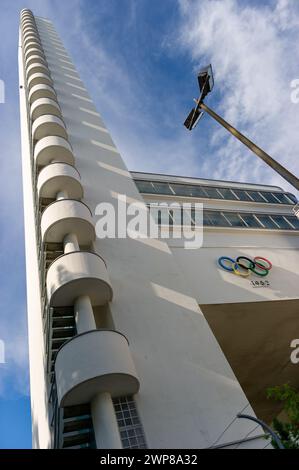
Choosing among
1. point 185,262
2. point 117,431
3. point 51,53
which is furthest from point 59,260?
point 51,53

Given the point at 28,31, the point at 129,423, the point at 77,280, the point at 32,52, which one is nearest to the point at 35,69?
the point at 32,52

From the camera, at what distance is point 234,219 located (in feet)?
65.0

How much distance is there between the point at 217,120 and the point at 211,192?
8590mm

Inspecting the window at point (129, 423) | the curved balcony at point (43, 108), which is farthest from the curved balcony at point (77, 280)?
the curved balcony at point (43, 108)

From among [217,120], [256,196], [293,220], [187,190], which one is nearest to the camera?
[217,120]

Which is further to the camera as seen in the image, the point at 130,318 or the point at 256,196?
the point at 256,196

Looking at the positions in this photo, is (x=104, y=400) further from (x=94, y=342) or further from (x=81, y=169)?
(x=81, y=169)

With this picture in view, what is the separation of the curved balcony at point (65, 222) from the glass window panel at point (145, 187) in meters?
7.42

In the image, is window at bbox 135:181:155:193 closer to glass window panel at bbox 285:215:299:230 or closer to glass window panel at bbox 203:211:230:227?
glass window panel at bbox 203:211:230:227

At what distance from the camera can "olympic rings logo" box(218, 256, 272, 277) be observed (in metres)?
15.4

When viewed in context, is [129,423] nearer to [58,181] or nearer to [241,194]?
[58,181]

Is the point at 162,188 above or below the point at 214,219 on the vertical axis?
above
